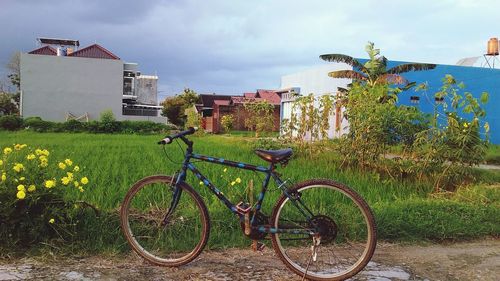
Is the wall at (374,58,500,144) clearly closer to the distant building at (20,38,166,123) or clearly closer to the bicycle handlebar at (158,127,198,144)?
the bicycle handlebar at (158,127,198,144)

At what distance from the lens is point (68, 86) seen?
36.6 m

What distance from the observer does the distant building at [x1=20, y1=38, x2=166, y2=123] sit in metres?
36.0

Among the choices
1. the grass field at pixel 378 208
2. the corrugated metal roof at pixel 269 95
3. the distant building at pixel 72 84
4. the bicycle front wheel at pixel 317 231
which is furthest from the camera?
the distant building at pixel 72 84

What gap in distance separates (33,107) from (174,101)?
16.0 m

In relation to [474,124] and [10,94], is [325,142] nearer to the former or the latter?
[474,124]

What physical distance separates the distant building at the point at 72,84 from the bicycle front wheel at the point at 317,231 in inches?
1367

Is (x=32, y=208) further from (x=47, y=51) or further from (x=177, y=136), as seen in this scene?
(x=47, y=51)

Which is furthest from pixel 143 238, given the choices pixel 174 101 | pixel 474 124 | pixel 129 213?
pixel 174 101

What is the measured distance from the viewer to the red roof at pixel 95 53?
37.8 meters

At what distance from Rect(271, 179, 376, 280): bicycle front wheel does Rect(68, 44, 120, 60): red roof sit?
37.9 metres

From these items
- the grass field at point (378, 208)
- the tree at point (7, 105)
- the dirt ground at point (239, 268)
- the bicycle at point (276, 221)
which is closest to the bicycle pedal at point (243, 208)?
the bicycle at point (276, 221)

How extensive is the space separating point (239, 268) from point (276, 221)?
506mm

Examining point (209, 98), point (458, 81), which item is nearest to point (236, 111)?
point (209, 98)

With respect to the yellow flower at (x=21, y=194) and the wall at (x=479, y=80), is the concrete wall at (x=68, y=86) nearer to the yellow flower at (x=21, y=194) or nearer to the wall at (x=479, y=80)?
the wall at (x=479, y=80)
